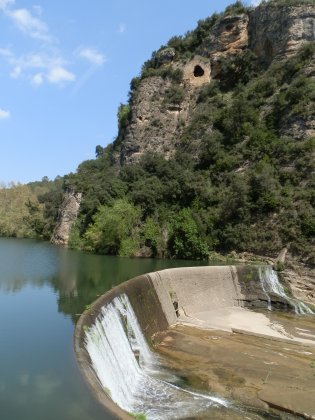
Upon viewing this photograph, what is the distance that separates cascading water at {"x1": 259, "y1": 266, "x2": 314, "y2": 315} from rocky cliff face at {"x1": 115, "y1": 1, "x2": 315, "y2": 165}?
27073mm

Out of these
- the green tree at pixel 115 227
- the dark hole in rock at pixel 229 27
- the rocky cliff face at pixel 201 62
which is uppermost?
the dark hole in rock at pixel 229 27

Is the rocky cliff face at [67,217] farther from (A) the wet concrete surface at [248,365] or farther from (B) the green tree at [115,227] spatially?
(A) the wet concrete surface at [248,365]

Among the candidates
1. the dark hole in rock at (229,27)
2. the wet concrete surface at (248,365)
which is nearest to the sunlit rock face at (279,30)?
the dark hole in rock at (229,27)

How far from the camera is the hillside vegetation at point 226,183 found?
102 ft

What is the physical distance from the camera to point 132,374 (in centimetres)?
1069

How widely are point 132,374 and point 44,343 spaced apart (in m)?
2.46

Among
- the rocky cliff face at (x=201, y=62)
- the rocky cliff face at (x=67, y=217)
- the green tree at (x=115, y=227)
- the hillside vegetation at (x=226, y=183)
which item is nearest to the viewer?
the hillside vegetation at (x=226, y=183)

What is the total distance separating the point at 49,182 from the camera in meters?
139

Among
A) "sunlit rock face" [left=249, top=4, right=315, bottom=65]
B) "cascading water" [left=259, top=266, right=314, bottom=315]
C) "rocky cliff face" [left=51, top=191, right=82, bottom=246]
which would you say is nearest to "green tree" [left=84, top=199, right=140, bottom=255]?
"rocky cliff face" [left=51, top=191, right=82, bottom=246]

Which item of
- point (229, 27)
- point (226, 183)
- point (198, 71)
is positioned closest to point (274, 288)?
point (226, 183)

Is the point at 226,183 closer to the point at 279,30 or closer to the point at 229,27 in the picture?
the point at 279,30

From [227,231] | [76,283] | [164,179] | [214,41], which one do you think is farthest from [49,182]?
[76,283]

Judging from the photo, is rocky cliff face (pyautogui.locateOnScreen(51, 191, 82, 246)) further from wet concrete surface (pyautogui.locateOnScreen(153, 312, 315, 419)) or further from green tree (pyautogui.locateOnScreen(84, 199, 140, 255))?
wet concrete surface (pyautogui.locateOnScreen(153, 312, 315, 419))

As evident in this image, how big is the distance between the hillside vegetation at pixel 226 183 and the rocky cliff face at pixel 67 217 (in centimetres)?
144
